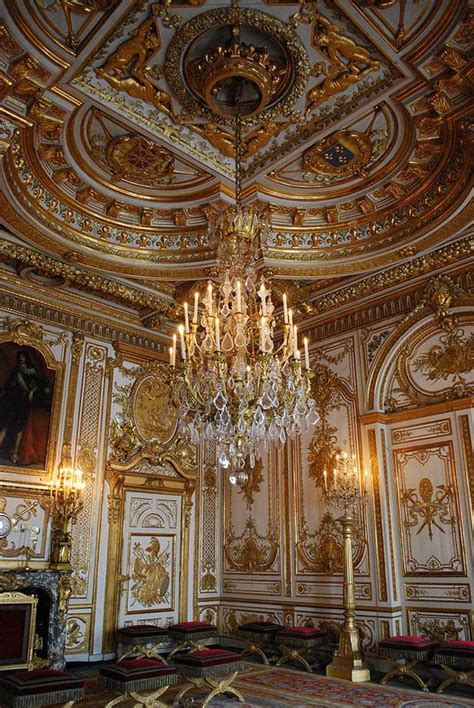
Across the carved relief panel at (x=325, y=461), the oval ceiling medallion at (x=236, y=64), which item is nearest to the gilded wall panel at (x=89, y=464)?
the carved relief panel at (x=325, y=461)

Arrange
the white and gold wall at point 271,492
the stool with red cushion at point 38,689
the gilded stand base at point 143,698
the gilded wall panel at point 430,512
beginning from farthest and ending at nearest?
1. the white and gold wall at point 271,492
2. the gilded wall panel at point 430,512
3. the gilded stand base at point 143,698
4. the stool with red cushion at point 38,689

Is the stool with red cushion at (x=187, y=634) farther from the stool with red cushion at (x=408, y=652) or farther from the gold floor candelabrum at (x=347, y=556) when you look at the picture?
the stool with red cushion at (x=408, y=652)

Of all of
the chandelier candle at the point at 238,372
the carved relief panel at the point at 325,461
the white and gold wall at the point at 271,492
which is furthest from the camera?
the carved relief panel at the point at 325,461

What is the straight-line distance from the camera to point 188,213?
22.7 ft

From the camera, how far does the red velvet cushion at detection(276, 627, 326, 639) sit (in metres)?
6.73

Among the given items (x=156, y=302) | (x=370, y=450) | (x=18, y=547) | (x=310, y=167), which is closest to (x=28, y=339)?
(x=156, y=302)

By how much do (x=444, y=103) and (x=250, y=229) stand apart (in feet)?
6.37

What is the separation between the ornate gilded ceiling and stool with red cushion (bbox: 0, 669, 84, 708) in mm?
4117

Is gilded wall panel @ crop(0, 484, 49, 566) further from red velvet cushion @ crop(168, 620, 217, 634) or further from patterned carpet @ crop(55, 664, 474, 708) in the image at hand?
red velvet cushion @ crop(168, 620, 217, 634)

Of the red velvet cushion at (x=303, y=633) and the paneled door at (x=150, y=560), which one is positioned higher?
the paneled door at (x=150, y=560)

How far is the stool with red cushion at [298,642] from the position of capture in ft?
22.0

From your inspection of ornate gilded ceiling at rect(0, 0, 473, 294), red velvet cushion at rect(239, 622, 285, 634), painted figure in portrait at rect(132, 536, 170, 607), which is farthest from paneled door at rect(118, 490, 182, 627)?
ornate gilded ceiling at rect(0, 0, 473, 294)

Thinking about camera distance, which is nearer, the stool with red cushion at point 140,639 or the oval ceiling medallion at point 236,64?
the oval ceiling medallion at point 236,64

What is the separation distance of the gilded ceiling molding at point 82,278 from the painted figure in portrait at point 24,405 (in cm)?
102
